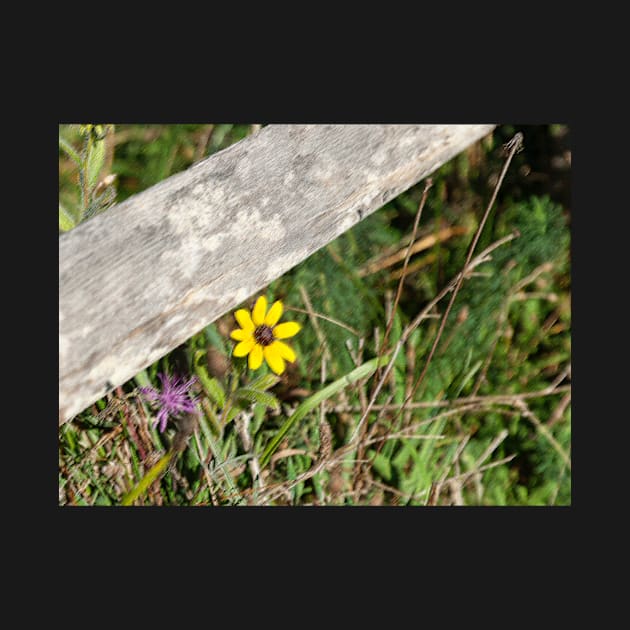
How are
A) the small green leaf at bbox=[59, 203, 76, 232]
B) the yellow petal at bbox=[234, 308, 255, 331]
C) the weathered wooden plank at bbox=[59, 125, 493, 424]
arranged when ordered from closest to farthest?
1. the weathered wooden plank at bbox=[59, 125, 493, 424]
2. the small green leaf at bbox=[59, 203, 76, 232]
3. the yellow petal at bbox=[234, 308, 255, 331]

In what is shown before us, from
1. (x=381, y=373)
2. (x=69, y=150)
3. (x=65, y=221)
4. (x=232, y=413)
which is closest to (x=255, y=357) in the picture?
(x=232, y=413)

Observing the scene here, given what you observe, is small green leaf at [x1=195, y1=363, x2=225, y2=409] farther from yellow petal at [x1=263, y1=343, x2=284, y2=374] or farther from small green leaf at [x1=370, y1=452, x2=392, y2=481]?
small green leaf at [x1=370, y1=452, x2=392, y2=481]

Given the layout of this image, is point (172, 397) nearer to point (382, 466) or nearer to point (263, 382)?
point (263, 382)

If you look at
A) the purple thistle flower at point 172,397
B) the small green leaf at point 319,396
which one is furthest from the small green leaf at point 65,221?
the small green leaf at point 319,396

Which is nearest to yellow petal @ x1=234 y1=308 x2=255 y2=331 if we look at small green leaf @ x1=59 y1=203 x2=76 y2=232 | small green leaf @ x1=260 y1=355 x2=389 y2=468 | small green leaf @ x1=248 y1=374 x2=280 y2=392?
small green leaf @ x1=248 y1=374 x2=280 y2=392

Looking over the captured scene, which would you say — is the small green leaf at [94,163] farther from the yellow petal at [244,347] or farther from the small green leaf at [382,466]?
the small green leaf at [382,466]

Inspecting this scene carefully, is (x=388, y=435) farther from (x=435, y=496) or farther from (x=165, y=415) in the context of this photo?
(x=165, y=415)
